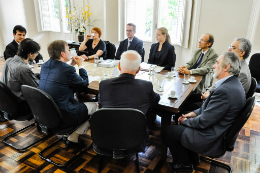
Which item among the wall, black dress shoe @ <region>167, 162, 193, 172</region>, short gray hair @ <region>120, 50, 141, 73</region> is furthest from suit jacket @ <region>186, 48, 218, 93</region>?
the wall

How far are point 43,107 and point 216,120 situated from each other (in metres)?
1.49

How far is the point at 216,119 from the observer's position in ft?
5.18

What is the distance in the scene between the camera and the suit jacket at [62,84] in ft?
6.22

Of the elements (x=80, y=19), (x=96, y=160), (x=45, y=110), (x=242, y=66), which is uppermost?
(x=80, y=19)

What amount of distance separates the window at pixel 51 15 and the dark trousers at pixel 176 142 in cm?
589

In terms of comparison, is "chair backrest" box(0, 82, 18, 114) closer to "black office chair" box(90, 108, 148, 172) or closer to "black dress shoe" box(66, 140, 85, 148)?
"black dress shoe" box(66, 140, 85, 148)

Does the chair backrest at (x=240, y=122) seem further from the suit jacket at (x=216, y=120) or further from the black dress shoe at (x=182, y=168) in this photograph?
the black dress shoe at (x=182, y=168)

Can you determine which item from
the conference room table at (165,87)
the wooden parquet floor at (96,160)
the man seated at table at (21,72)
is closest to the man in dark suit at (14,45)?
the conference room table at (165,87)

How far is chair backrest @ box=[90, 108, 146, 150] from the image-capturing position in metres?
1.40

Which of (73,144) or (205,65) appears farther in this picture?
(205,65)

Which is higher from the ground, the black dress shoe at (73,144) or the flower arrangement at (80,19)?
the flower arrangement at (80,19)

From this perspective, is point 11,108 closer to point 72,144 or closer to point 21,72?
point 21,72

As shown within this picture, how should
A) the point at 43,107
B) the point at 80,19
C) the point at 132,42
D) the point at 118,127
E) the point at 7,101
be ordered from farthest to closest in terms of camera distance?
the point at 80,19 < the point at 132,42 < the point at 7,101 < the point at 43,107 < the point at 118,127

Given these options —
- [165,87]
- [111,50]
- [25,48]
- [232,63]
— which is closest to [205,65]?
[165,87]
